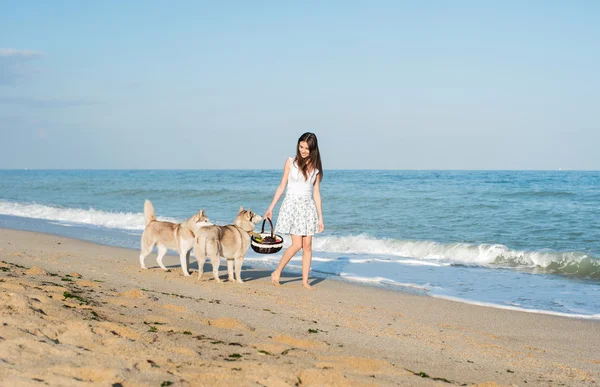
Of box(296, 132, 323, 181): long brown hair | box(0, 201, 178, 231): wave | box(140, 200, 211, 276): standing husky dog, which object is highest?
box(296, 132, 323, 181): long brown hair

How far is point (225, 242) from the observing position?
8.52 meters

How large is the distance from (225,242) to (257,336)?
3644 mm

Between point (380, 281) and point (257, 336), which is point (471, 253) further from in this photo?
point (257, 336)

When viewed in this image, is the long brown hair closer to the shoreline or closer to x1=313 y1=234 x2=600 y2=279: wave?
the shoreline

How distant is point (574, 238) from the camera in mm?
14531

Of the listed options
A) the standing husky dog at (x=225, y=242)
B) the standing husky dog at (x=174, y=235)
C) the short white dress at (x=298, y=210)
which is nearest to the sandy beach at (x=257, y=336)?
the standing husky dog at (x=225, y=242)

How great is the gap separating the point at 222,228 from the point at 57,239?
6471mm

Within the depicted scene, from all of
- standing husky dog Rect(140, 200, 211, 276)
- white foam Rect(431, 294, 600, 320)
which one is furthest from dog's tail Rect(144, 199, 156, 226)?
white foam Rect(431, 294, 600, 320)

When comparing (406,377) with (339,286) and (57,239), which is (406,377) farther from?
(57,239)

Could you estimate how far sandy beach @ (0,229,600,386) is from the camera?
3.69m

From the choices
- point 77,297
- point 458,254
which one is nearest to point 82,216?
point 458,254

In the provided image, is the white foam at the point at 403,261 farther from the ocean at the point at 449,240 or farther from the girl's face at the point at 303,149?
the girl's face at the point at 303,149

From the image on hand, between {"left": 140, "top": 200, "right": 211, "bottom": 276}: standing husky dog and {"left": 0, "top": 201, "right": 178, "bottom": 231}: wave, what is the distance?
8.31 metres

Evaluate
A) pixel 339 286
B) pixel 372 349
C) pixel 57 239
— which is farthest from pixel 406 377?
pixel 57 239
